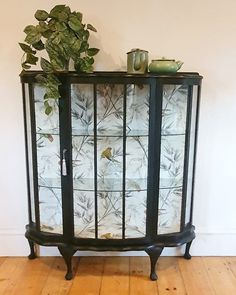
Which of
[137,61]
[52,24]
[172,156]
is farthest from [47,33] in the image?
[172,156]

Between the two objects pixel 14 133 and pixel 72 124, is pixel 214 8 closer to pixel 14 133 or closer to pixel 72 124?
pixel 72 124

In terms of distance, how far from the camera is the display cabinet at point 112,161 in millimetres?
2043

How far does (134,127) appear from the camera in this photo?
2.10m

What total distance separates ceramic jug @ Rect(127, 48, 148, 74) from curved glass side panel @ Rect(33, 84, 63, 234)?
0.54 m

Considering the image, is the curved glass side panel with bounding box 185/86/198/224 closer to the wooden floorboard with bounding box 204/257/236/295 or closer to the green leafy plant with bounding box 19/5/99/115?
the wooden floorboard with bounding box 204/257/236/295

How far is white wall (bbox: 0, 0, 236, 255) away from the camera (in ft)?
7.29

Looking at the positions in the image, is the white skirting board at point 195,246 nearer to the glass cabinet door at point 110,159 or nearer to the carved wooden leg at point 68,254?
the carved wooden leg at point 68,254

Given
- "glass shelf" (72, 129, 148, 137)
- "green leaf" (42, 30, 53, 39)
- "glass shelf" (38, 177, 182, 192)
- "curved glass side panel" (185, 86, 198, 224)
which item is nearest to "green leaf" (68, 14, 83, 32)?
"green leaf" (42, 30, 53, 39)

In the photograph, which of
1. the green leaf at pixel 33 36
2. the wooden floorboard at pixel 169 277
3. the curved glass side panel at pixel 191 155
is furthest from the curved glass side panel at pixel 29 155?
the curved glass side panel at pixel 191 155

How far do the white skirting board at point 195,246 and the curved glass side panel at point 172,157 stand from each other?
0.38 meters

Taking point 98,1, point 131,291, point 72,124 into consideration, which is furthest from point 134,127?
point 131,291

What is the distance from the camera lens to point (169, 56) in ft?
7.48

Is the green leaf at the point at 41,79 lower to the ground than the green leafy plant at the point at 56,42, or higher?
lower

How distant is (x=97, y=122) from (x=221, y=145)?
968 mm
